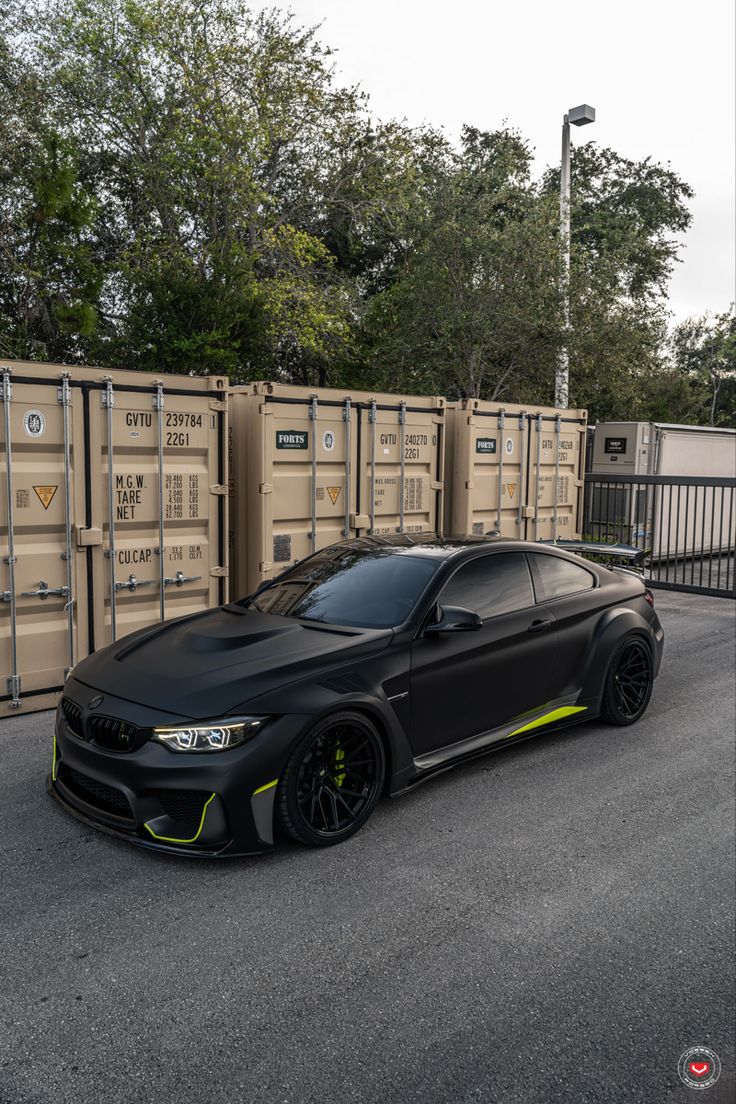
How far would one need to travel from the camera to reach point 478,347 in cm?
1780

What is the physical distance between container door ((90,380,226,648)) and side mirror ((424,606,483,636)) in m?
3.45

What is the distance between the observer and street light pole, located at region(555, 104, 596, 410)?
55.9ft

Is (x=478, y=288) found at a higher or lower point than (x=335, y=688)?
higher

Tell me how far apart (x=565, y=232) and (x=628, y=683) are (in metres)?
13.4

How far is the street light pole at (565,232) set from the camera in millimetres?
17047

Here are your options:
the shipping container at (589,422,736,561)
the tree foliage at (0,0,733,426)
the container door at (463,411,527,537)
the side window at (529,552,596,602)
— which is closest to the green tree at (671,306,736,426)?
the tree foliage at (0,0,733,426)

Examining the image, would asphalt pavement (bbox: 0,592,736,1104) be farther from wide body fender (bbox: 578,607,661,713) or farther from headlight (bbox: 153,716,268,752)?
wide body fender (bbox: 578,607,661,713)

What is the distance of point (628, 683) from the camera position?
658cm

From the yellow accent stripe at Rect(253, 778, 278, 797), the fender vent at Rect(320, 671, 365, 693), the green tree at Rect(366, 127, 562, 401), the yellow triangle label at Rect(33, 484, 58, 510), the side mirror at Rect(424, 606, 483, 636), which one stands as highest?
the green tree at Rect(366, 127, 562, 401)

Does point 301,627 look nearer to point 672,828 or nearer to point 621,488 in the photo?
point 672,828

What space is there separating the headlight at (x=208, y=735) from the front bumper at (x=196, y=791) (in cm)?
3

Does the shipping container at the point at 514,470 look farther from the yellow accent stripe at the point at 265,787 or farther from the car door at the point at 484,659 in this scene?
the yellow accent stripe at the point at 265,787

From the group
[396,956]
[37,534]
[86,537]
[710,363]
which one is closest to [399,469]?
[86,537]

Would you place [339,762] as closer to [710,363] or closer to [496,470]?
[496,470]
